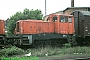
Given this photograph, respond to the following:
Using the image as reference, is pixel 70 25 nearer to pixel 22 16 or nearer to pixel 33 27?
pixel 33 27

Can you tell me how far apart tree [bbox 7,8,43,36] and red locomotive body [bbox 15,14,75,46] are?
476 inches

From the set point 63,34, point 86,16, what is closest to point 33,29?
point 63,34

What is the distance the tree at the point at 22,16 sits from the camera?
2944cm

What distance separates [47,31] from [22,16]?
47.1 ft

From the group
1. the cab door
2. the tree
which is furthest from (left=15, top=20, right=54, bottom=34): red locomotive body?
the tree

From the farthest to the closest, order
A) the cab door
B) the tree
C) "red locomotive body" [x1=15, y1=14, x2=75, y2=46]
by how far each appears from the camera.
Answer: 1. the tree
2. the cab door
3. "red locomotive body" [x1=15, y1=14, x2=75, y2=46]

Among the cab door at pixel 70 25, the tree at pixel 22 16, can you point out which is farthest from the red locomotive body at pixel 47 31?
the tree at pixel 22 16

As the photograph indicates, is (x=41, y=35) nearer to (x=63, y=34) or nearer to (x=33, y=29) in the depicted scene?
(x=33, y=29)

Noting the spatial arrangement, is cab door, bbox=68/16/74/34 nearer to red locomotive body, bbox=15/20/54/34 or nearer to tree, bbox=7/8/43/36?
red locomotive body, bbox=15/20/54/34

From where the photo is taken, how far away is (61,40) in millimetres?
17719

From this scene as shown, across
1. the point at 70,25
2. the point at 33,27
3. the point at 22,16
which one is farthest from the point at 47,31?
the point at 22,16

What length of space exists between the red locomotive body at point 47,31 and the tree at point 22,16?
476 inches

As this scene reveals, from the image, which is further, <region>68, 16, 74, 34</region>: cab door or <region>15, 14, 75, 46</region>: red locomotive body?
<region>68, 16, 74, 34</region>: cab door

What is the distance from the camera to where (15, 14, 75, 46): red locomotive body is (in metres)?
16.4
